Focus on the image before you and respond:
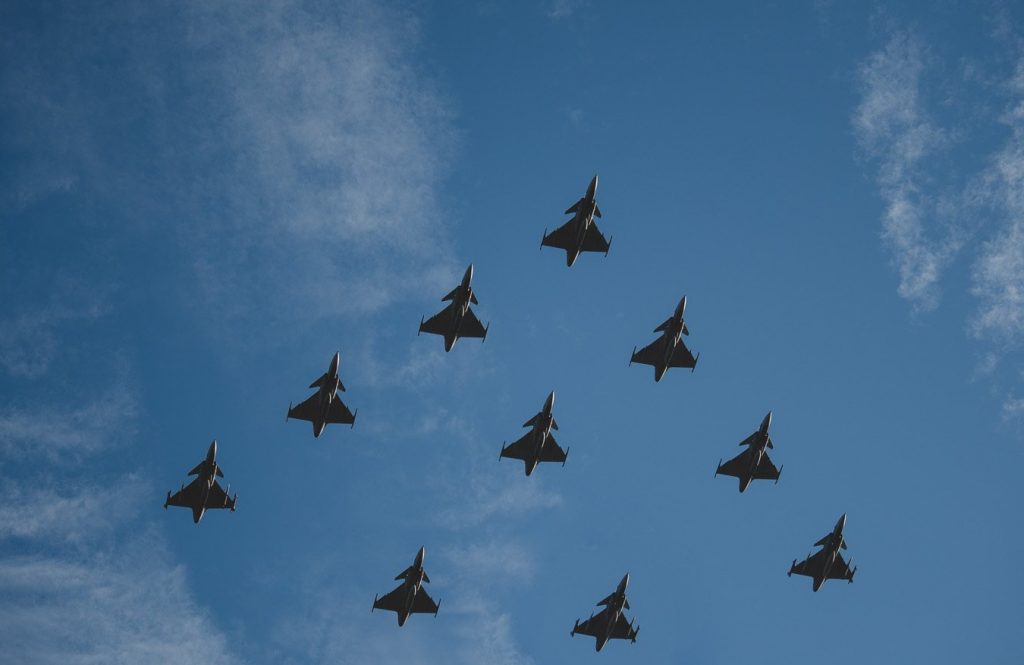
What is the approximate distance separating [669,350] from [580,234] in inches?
424

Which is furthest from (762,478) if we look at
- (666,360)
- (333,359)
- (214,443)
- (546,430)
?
(214,443)

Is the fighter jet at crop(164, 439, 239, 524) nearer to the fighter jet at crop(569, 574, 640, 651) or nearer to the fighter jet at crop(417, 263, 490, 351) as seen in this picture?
the fighter jet at crop(417, 263, 490, 351)

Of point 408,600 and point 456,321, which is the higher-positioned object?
point 456,321

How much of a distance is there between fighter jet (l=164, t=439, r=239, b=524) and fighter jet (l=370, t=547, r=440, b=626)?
1383 centimetres

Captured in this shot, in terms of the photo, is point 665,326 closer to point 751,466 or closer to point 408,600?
point 751,466

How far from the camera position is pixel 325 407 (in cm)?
6850

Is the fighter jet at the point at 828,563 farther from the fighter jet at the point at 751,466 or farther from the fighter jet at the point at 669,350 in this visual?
the fighter jet at the point at 669,350

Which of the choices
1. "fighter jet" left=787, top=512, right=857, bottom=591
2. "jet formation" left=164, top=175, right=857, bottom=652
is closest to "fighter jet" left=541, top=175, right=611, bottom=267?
"jet formation" left=164, top=175, right=857, bottom=652

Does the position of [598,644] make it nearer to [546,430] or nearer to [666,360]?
[546,430]

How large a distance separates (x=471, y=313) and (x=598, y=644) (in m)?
26.7

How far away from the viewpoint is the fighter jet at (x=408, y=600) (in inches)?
2650

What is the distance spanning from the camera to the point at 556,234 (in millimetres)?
69625

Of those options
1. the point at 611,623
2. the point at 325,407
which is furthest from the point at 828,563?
the point at 325,407

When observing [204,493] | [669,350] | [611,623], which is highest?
[669,350]
